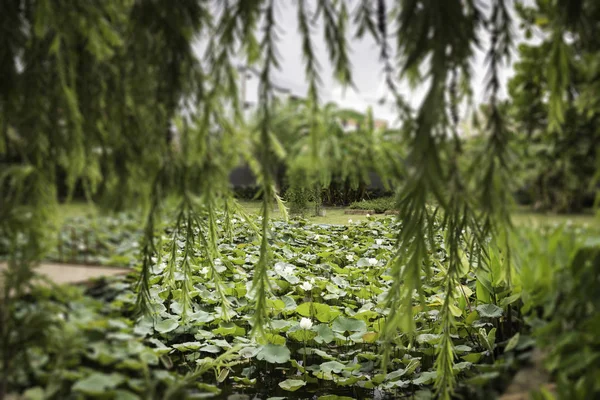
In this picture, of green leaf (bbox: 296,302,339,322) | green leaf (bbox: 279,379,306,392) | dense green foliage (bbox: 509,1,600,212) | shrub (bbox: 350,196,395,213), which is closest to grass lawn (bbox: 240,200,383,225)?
shrub (bbox: 350,196,395,213)

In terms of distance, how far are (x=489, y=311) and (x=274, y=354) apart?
0.86 m

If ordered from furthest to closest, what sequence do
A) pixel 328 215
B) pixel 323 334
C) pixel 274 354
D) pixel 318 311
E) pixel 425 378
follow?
pixel 328 215
pixel 318 311
pixel 323 334
pixel 274 354
pixel 425 378

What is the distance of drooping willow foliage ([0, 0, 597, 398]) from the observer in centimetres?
82

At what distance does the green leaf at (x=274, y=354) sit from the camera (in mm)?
1812

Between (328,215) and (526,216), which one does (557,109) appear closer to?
(526,216)

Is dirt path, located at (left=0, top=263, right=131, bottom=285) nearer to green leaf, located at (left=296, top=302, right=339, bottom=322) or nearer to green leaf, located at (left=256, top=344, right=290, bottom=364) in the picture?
green leaf, located at (left=256, top=344, right=290, bottom=364)

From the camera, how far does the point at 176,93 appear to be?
866 mm

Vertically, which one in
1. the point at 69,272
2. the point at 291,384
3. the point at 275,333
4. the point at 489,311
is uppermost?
the point at 69,272

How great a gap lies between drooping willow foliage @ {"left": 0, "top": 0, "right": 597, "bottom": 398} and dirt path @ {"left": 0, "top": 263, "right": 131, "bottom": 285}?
0.03m

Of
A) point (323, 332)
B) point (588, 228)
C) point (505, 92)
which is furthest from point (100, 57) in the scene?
point (323, 332)

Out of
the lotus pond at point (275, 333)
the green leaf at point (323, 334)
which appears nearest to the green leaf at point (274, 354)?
the lotus pond at point (275, 333)

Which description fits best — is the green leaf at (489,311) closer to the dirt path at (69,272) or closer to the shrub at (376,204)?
the shrub at (376,204)

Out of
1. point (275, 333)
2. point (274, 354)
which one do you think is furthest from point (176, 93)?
point (275, 333)

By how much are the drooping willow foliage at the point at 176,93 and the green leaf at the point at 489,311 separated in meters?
1.08
